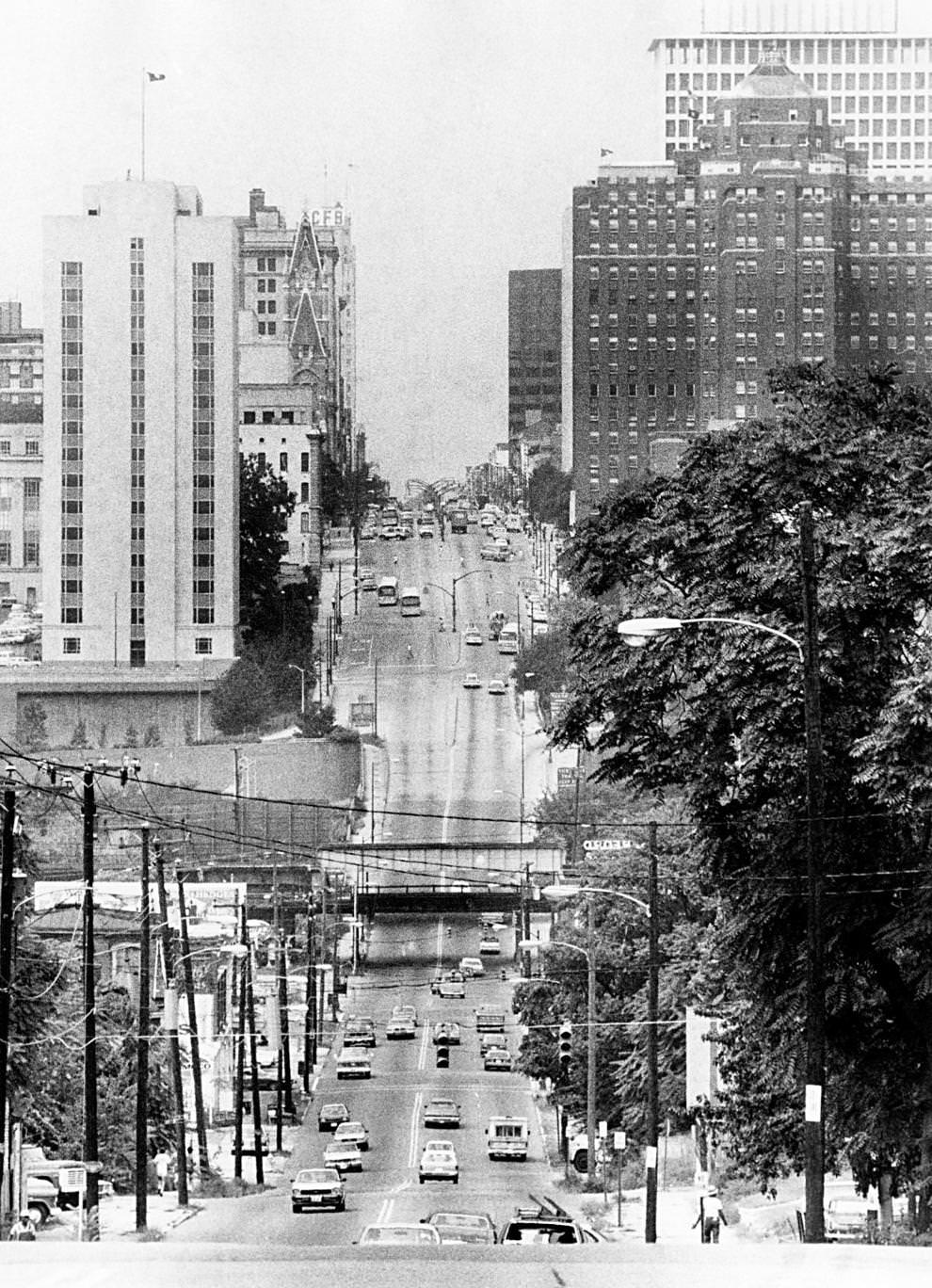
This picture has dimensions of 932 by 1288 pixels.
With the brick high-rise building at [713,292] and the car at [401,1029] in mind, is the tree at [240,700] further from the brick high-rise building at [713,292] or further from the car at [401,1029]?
the car at [401,1029]

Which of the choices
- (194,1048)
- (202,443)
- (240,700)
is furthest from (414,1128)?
(202,443)

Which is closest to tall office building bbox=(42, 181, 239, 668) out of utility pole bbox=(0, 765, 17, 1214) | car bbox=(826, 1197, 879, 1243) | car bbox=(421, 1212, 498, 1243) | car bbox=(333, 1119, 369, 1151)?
car bbox=(333, 1119, 369, 1151)

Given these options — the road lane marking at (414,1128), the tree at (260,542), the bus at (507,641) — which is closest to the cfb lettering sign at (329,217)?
the tree at (260,542)

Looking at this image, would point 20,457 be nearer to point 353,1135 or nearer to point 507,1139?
point 353,1135

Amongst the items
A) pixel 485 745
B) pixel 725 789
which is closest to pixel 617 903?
pixel 725 789

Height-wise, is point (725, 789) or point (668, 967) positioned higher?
point (725, 789)

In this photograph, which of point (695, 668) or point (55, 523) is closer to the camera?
point (695, 668)

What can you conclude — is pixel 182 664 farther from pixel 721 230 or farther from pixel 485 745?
pixel 721 230
